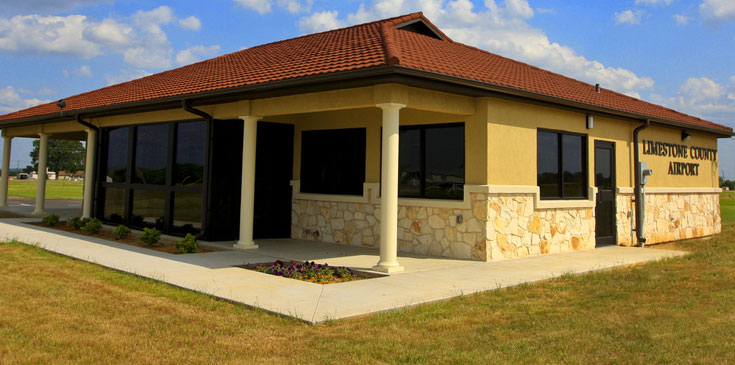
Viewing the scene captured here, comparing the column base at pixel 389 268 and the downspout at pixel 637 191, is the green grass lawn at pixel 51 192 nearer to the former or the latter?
the column base at pixel 389 268

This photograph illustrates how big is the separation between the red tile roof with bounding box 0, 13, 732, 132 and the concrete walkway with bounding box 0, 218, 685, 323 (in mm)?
3256

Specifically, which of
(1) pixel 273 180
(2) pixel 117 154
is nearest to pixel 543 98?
(1) pixel 273 180

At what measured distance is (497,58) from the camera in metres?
14.3

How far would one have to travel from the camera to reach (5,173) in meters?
20.3

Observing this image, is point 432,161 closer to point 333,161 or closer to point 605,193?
point 333,161

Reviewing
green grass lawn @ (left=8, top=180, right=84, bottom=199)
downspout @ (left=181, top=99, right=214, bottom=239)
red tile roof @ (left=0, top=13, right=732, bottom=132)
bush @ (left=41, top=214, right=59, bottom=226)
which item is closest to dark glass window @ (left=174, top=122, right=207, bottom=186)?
downspout @ (left=181, top=99, right=214, bottom=239)

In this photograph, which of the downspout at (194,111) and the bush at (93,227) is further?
the bush at (93,227)

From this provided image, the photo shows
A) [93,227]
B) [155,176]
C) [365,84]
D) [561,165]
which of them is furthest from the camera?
[155,176]

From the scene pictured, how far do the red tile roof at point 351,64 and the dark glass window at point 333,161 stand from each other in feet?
6.92

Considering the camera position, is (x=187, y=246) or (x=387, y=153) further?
(x=187, y=246)

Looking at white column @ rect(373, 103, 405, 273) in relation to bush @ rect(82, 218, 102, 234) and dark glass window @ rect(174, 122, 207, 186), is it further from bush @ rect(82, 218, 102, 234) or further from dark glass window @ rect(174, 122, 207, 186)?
bush @ rect(82, 218, 102, 234)

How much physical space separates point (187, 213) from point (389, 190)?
624cm

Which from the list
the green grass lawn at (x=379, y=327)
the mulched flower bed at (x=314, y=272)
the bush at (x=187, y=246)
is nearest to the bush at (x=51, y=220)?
the bush at (x=187, y=246)

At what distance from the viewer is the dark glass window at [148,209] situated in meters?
13.6
